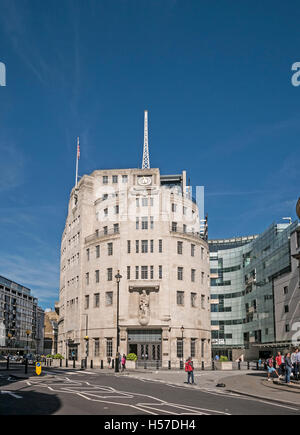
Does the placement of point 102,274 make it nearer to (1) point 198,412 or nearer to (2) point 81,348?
(2) point 81,348

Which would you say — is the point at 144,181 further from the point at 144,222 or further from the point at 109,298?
the point at 109,298

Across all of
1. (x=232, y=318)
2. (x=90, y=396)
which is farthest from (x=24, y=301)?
(x=90, y=396)

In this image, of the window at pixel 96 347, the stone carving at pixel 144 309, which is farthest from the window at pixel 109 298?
the window at pixel 96 347

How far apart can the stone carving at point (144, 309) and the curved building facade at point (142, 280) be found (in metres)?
0.13

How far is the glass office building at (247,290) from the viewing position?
8194 cm

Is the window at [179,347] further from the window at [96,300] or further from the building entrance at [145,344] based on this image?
the window at [96,300]

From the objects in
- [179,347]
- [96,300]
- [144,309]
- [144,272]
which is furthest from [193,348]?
[96,300]

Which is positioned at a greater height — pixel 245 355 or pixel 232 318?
pixel 232 318

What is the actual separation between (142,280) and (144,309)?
3705mm

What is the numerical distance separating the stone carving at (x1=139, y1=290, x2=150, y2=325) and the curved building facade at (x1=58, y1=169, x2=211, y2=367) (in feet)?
0.41

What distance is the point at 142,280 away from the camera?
6112cm

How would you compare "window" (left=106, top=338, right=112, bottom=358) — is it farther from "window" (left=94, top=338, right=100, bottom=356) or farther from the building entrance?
the building entrance
